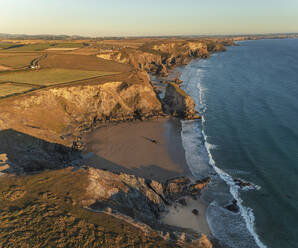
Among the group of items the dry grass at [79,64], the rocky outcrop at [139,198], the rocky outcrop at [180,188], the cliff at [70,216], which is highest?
the dry grass at [79,64]

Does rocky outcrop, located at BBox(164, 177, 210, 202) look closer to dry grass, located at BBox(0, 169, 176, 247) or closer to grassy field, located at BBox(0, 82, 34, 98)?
Result: dry grass, located at BBox(0, 169, 176, 247)

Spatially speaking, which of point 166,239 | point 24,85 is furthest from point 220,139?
point 24,85

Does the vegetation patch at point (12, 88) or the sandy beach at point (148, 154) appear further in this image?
the vegetation patch at point (12, 88)

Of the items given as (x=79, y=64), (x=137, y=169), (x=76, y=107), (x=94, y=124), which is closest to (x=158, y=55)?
(x=79, y=64)

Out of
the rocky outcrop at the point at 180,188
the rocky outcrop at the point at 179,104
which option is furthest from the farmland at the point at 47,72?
the rocky outcrop at the point at 180,188

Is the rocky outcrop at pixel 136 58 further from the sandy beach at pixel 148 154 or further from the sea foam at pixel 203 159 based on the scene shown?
the sandy beach at pixel 148 154

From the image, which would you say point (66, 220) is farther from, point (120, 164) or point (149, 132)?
point (149, 132)

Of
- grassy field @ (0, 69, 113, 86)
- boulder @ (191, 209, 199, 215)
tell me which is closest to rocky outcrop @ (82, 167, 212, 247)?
boulder @ (191, 209, 199, 215)
